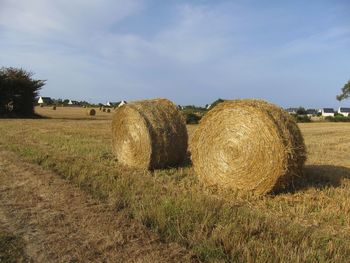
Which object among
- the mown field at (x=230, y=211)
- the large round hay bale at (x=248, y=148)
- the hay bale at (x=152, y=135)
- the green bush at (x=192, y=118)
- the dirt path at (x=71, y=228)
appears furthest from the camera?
the green bush at (x=192, y=118)

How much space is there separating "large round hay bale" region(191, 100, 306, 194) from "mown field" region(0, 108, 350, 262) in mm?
324

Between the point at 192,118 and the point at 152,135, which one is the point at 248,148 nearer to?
the point at 152,135

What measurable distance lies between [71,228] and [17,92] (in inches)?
1336

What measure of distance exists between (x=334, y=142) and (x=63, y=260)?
Result: 15369 mm

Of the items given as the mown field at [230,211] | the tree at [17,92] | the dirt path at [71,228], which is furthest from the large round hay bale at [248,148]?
the tree at [17,92]

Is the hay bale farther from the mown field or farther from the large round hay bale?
the large round hay bale

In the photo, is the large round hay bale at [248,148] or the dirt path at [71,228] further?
the large round hay bale at [248,148]

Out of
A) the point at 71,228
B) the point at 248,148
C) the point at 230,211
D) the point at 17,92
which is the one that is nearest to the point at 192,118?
the point at 17,92

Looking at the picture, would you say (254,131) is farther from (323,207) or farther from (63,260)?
(63,260)

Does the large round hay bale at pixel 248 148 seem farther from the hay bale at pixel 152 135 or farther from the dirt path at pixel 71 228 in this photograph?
the dirt path at pixel 71 228

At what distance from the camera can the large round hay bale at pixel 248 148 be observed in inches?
290

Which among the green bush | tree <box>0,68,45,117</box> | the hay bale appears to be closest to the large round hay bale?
the hay bale

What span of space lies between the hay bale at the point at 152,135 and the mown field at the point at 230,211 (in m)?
0.57

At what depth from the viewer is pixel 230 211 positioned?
5.93 metres
